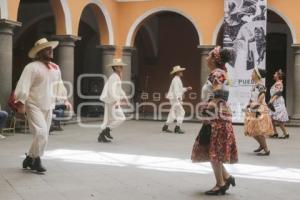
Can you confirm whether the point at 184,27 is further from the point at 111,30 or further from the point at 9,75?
the point at 9,75

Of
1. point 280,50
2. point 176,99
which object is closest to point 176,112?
point 176,99

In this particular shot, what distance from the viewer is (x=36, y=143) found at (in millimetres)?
6020

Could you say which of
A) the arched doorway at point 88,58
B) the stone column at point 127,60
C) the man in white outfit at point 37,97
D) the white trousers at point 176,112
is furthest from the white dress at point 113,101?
the arched doorway at point 88,58

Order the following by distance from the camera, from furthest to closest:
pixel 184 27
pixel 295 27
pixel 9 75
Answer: pixel 184 27 < pixel 295 27 < pixel 9 75

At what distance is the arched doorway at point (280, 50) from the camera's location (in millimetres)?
19047

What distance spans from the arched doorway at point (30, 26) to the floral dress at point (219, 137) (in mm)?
13593

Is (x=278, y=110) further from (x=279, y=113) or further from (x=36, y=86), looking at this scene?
(x=36, y=86)

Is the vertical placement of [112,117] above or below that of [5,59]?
below

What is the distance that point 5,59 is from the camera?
11.2 m

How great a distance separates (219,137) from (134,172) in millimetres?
1754

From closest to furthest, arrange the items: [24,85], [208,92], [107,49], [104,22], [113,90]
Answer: [208,92] < [24,85] < [113,90] < [104,22] < [107,49]

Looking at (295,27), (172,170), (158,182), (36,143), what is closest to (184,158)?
(172,170)

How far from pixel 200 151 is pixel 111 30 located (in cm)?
1228

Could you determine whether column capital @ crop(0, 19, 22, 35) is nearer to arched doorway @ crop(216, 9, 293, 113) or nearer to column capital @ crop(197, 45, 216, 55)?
column capital @ crop(197, 45, 216, 55)
